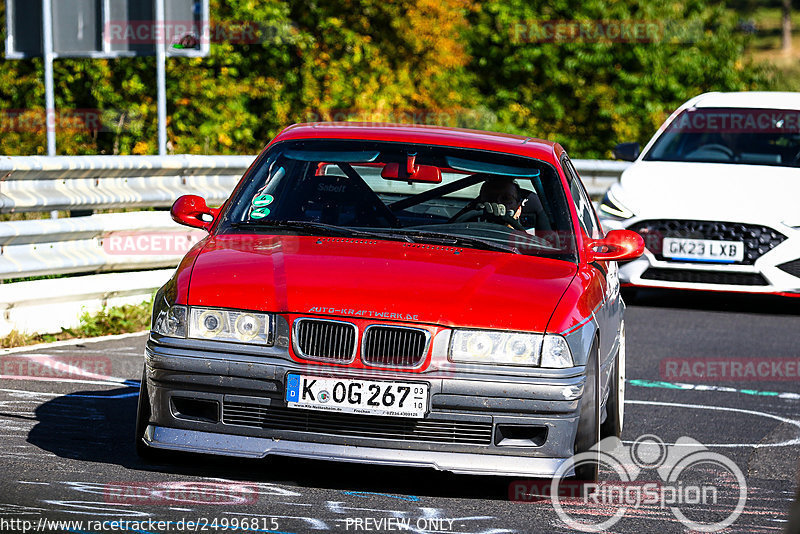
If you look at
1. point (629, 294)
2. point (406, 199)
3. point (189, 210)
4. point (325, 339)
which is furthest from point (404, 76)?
point (325, 339)

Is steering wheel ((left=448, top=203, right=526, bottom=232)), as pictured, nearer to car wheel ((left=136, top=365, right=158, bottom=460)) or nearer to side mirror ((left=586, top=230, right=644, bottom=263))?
side mirror ((left=586, top=230, right=644, bottom=263))

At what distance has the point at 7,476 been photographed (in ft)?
17.7

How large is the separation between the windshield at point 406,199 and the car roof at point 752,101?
662 centimetres

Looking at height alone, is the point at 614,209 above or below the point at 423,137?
below

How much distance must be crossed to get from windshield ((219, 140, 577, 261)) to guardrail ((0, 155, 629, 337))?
2.68 metres

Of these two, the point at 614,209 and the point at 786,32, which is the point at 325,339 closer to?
the point at 614,209

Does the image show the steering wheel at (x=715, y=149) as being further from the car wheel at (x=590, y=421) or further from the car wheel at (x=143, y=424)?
the car wheel at (x=143, y=424)

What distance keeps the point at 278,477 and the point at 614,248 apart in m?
1.94

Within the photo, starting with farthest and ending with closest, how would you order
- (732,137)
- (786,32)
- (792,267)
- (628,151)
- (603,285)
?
(786,32) < (628,151) < (732,137) < (792,267) < (603,285)

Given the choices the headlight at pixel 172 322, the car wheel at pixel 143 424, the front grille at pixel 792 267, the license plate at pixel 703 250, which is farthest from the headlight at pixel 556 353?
the front grille at pixel 792 267

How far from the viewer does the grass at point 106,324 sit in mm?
8945

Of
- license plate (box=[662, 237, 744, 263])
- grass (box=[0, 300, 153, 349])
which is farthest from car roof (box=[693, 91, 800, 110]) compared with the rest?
grass (box=[0, 300, 153, 349])

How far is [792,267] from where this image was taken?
1096 cm

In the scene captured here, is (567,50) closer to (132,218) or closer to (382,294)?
(132,218)
